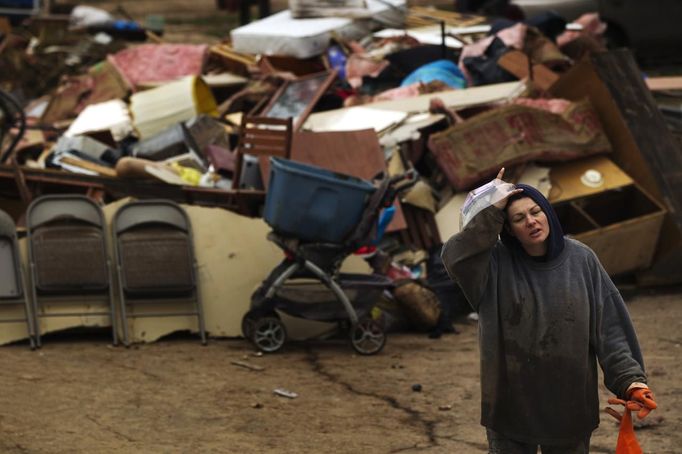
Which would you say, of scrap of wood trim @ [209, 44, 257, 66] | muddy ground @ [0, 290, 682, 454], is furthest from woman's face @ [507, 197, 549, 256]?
scrap of wood trim @ [209, 44, 257, 66]

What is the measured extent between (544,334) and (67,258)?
5155 millimetres

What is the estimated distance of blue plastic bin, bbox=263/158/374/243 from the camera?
8.37 metres

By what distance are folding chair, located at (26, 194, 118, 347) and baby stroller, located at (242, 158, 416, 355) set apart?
3.40ft

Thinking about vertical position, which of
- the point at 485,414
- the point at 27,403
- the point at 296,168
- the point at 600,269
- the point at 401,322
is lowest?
the point at 401,322

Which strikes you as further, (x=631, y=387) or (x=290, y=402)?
(x=290, y=402)

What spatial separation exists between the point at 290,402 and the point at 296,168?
5.61ft

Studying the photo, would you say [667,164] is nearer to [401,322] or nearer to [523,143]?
[523,143]

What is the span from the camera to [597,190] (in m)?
10.2

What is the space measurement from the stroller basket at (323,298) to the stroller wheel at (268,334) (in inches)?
4.4

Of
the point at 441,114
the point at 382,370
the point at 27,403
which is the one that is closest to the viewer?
the point at 27,403

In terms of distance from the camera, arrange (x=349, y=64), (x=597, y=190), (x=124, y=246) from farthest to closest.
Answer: (x=349, y=64), (x=597, y=190), (x=124, y=246)

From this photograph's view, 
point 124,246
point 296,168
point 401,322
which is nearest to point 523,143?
point 401,322

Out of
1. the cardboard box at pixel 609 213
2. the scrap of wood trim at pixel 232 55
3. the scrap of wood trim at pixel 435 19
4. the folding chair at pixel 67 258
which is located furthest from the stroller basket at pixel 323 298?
the scrap of wood trim at pixel 435 19

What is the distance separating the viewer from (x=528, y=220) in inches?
164
